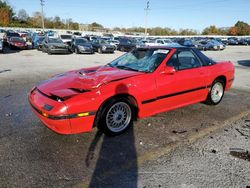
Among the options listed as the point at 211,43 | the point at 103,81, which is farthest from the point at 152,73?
the point at 211,43

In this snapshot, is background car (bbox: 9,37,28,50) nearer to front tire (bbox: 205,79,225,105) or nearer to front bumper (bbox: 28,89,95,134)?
front tire (bbox: 205,79,225,105)

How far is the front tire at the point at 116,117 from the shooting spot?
3.98m

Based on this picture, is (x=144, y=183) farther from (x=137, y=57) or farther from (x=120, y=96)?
(x=137, y=57)

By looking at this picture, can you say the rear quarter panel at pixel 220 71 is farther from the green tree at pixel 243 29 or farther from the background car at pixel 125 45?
the green tree at pixel 243 29

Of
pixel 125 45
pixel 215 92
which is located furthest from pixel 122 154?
pixel 125 45

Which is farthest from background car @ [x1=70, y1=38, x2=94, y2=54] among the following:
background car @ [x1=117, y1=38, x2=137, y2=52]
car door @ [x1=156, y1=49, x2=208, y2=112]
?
car door @ [x1=156, y1=49, x2=208, y2=112]

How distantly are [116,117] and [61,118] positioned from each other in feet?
3.30

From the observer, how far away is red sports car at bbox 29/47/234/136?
3.67m

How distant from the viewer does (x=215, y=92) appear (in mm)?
6047

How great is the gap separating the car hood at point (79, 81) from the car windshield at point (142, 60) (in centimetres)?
28

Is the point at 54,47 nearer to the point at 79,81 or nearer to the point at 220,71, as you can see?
the point at 220,71

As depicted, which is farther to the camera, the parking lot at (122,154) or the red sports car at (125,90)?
the red sports car at (125,90)

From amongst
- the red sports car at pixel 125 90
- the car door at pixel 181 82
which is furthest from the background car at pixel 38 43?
the car door at pixel 181 82

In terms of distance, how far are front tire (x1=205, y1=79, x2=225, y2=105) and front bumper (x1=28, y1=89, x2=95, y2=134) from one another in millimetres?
3353
